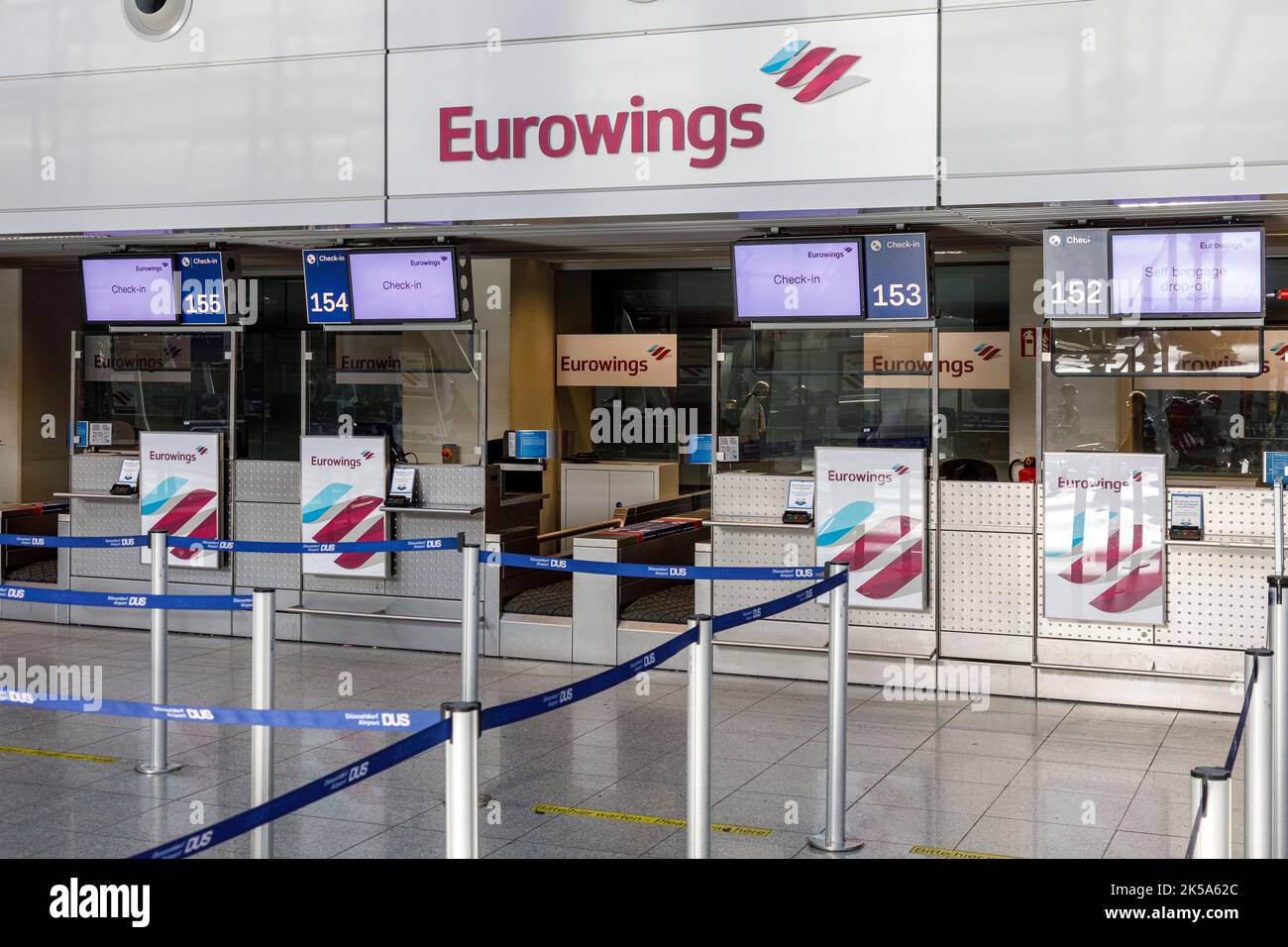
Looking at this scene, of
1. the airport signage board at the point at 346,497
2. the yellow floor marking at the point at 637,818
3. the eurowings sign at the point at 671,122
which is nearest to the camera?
the yellow floor marking at the point at 637,818

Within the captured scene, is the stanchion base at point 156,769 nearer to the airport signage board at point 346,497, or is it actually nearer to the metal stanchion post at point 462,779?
the airport signage board at point 346,497

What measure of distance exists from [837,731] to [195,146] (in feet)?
20.3

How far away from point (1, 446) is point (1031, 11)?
33.2 feet

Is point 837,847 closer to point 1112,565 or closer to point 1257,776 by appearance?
point 1257,776

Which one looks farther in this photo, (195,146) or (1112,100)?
(195,146)

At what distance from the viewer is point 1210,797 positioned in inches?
107

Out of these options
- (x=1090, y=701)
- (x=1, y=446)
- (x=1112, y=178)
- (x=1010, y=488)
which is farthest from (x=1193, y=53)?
(x=1, y=446)

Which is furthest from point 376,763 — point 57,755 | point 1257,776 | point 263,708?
point 57,755

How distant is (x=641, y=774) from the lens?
6.30 meters

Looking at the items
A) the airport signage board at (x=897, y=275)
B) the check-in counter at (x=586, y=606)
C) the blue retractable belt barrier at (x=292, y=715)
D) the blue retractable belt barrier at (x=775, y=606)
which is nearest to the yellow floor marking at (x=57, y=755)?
the check-in counter at (x=586, y=606)

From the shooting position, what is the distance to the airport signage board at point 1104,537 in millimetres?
7859

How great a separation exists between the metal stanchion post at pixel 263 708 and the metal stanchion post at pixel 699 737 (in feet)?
4.45

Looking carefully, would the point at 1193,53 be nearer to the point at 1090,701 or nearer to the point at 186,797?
the point at 1090,701

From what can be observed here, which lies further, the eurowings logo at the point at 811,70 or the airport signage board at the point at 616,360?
the airport signage board at the point at 616,360
